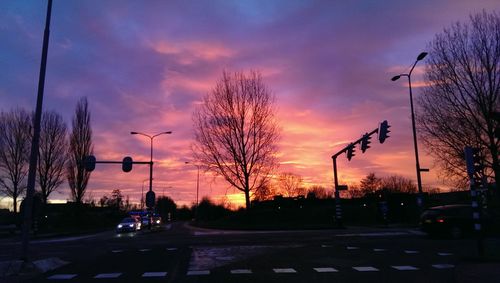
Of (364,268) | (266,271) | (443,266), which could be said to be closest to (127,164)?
(266,271)

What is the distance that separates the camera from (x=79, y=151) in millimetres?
57094

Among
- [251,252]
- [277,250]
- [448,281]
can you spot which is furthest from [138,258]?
[448,281]

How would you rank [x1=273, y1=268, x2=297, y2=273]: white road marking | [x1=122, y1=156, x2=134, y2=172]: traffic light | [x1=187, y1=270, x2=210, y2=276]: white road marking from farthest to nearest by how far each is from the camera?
1. [x1=122, y1=156, x2=134, y2=172]: traffic light
2. [x1=273, y1=268, x2=297, y2=273]: white road marking
3. [x1=187, y1=270, x2=210, y2=276]: white road marking

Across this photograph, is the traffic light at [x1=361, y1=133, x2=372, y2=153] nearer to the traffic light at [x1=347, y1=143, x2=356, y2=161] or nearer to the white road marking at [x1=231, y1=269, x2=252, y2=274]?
the traffic light at [x1=347, y1=143, x2=356, y2=161]

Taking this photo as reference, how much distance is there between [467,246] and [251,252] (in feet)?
27.4

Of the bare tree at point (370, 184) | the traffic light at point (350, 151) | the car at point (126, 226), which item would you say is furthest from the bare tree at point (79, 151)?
the bare tree at point (370, 184)

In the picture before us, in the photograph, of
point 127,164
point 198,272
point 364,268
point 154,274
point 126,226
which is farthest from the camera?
point 126,226

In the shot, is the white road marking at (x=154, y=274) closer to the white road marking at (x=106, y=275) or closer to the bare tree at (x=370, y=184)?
the white road marking at (x=106, y=275)

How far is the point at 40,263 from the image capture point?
43.9 feet

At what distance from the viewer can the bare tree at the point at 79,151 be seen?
188 ft

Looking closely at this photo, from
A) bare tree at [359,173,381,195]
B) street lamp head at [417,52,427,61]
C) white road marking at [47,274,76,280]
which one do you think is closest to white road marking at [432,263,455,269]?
white road marking at [47,274,76,280]

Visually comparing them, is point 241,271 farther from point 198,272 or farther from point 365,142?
point 365,142

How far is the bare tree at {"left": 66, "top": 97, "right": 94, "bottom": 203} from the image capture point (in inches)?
2250

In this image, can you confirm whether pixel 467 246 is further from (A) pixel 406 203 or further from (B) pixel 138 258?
(A) pixel 406 203
